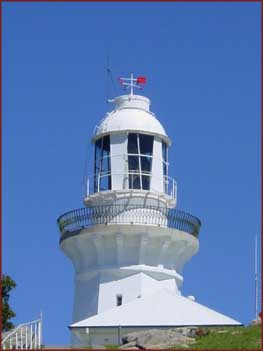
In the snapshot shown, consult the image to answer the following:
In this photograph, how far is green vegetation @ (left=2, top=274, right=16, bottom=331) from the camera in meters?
37.5

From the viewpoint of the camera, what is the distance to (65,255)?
4106 centimetres


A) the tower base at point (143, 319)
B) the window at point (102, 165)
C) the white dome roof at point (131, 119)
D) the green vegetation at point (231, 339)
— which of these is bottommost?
the green vegetation at point (231, 339)

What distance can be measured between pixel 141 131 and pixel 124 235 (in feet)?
12.9

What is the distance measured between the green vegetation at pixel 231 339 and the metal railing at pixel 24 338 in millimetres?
4189

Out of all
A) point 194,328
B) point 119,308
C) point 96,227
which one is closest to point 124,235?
point 96,227

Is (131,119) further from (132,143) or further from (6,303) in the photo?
(6,303)

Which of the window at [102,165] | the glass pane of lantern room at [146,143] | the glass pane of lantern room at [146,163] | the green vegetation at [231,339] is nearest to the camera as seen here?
the green vegetation at [231,339]

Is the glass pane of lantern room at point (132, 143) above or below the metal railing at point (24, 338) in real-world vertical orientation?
above

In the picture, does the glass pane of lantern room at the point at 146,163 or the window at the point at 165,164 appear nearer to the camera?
the glass pane of lantern room at the point at 146,163

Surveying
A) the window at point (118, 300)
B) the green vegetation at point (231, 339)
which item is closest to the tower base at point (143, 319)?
the window at point (118, 300)

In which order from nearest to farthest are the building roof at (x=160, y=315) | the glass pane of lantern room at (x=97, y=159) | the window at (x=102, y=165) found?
the building roof at (x=160, y=315)
the window at (x=102, y=165)
the glass pane of lantern room at (x=97, y=159)

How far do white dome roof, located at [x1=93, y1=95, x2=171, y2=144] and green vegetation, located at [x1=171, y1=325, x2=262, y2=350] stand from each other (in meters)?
11.0

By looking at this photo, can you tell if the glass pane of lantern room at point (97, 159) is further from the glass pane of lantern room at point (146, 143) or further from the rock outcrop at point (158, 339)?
the rock outcrop at point (158, 339)

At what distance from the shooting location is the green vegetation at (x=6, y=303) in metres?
37.5
